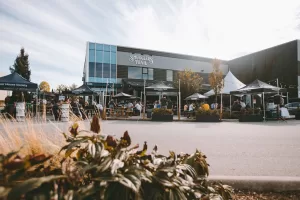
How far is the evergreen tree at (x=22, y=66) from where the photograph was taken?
45.4 meters

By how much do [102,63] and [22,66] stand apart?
24469 millimetres

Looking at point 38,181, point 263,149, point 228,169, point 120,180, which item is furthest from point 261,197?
point 263,149

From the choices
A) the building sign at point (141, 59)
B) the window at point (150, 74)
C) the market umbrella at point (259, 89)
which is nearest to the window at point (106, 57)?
the building sign at point (141, 59)

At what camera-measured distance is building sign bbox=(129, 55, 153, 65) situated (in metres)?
35.4

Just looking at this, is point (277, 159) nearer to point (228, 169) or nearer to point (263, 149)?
point (263, 149)

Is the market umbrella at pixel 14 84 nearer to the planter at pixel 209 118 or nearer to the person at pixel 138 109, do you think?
the person at pixel 138 109

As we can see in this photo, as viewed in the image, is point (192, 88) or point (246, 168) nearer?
point (246, 168)

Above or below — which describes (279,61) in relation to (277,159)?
above

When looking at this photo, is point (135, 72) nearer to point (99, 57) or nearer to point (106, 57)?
point (106, 57)

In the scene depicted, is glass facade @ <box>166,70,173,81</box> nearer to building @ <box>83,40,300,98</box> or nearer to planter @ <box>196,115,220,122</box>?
building @ <box>83,40,300,98</box>

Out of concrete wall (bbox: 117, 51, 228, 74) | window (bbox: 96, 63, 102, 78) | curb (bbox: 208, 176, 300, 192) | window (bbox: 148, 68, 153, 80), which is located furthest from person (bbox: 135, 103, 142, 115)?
curb (bbox: 208, 176, 300, 192)

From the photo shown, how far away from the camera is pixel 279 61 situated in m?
35.4

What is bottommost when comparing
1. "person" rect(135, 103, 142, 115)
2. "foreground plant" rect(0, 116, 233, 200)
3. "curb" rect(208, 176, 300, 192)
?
"curb" rect(208, 176, 300, 192)

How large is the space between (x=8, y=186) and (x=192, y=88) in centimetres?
2909
